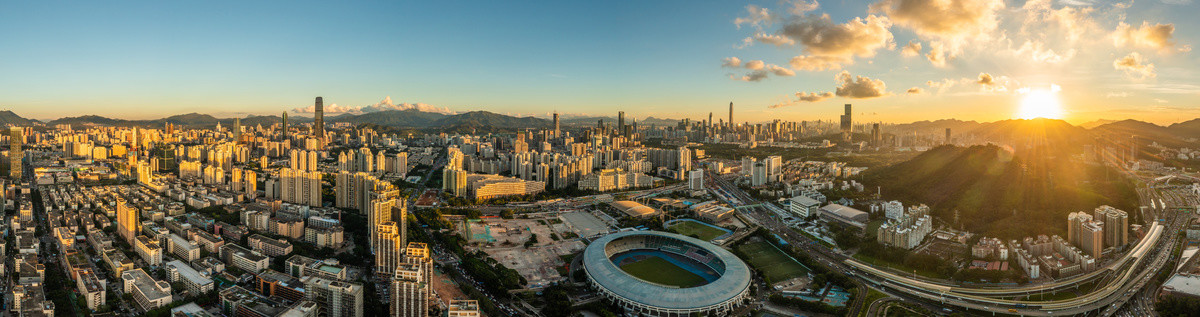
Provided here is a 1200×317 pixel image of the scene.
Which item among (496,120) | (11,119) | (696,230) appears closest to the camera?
(696,230)

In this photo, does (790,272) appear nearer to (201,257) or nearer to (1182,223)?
(1182,223)

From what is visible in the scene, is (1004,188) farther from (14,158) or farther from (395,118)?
(395,118)

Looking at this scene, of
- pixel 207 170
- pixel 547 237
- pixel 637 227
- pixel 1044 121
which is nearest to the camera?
pixel 547 237

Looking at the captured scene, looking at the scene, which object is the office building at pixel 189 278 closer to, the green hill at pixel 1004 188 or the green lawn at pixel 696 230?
the green lawn at pixel 696 230

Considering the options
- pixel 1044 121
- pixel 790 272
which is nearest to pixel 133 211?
pixel 790 272

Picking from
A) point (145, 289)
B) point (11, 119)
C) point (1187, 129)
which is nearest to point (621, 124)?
point (1187, 129)
